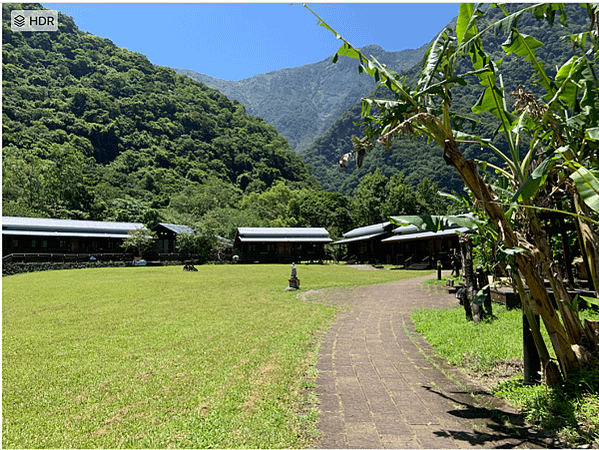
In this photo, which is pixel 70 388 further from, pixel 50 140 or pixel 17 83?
pixel 17 83

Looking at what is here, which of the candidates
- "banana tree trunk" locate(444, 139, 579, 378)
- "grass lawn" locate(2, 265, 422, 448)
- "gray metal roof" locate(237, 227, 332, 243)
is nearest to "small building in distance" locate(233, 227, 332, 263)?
"gray metal roof" locate(237, 227, 332, 243)

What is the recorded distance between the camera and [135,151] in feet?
264

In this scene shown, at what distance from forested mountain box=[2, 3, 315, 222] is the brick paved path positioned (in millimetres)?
48674

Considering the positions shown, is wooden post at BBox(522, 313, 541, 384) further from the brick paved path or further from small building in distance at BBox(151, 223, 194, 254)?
small building in distance at BBox(151, 223, 194, 254)

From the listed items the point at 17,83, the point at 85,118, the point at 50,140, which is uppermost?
the point at 17,83

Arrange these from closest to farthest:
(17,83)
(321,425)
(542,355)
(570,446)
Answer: (570,446) < (321,425) < (542,355) < (17,83)

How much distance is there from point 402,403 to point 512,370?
2002 mm

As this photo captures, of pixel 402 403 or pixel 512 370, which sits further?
pixel 512 370

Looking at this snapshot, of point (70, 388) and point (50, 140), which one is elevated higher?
point (50, 140)

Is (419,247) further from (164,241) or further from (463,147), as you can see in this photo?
(463,147)

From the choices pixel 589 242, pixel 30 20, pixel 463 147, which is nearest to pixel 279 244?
pixel 30 20

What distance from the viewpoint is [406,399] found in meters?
4.21

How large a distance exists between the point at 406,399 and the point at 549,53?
99.4m

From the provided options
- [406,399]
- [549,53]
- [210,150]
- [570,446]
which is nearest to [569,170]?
[570,446]
